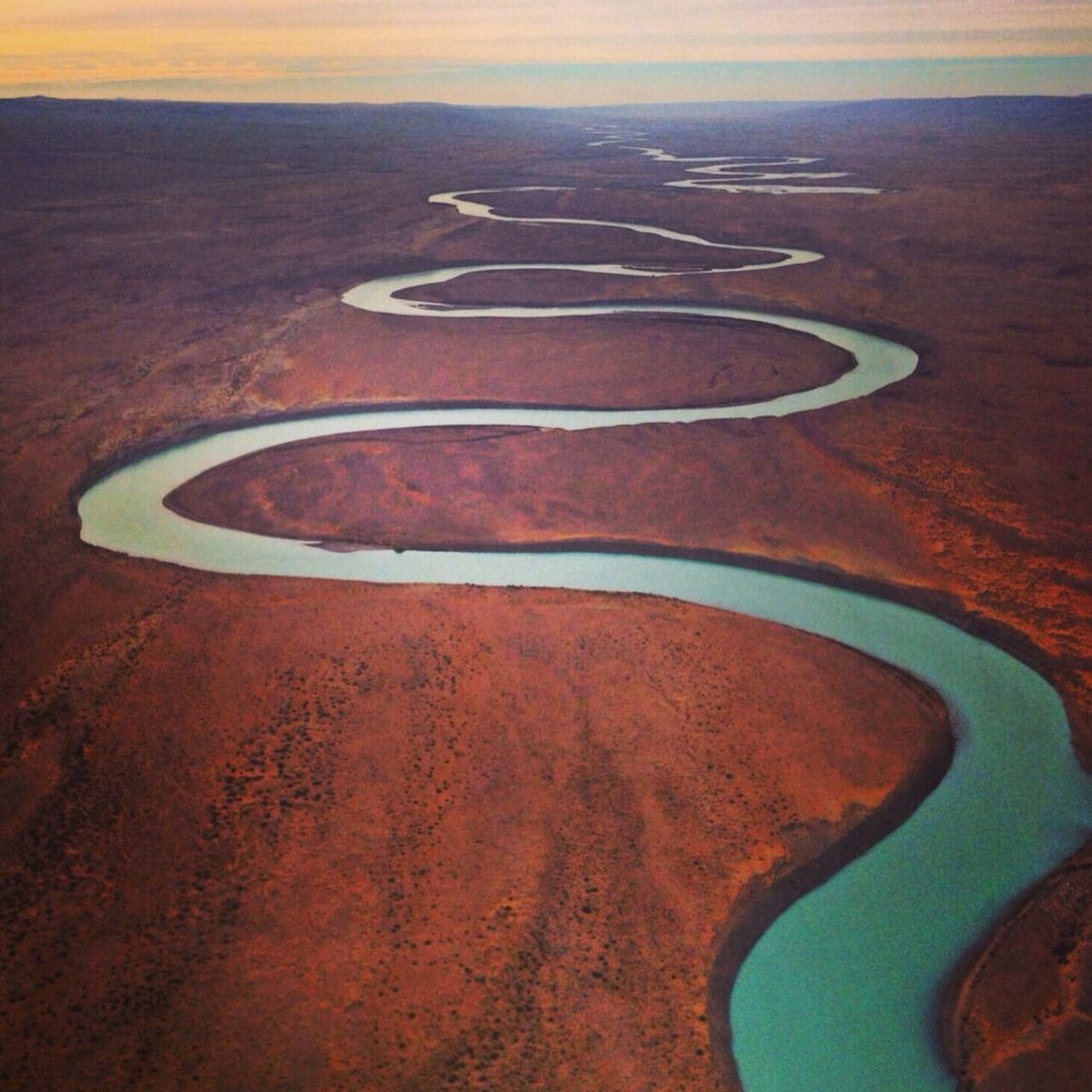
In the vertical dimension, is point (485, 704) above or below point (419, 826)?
above

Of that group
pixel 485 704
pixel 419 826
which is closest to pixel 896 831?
pixel 485 704

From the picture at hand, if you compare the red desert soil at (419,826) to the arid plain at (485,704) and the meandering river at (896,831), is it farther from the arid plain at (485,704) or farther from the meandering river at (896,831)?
the meandering river at (896,831)

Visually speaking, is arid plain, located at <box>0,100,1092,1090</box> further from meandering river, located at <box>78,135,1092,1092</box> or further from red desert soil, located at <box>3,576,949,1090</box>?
meandering river, located at <box>78,135,1092,1092</box>

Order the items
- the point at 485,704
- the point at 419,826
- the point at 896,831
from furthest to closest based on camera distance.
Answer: the point at 485,704 → the point at 896,831 → the point at 419,826

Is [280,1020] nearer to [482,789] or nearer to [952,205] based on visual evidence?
[482,789]

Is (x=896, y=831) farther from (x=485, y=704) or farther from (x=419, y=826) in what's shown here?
(x=419, y=826)

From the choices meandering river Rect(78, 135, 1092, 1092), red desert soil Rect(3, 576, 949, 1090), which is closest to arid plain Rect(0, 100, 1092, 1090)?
red desert soil Rect(3, 576, 949, 1090)

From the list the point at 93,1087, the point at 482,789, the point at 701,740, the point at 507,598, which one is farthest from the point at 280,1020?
the point at 507,598
